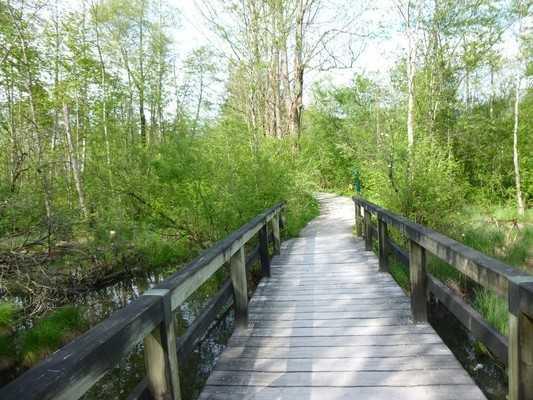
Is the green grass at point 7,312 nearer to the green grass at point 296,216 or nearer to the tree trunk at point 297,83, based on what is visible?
the green grass at point 296,216

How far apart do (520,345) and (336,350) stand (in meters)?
1.39

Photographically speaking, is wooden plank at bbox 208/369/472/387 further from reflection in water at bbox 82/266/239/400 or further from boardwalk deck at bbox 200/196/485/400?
reflection in water at bbox 82/266/239/400

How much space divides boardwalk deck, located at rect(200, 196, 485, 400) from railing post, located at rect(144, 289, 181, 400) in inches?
27.2

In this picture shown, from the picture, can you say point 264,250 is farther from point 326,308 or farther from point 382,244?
point 382,244

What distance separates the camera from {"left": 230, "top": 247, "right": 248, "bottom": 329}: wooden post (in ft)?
9.82

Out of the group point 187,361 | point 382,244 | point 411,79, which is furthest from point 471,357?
point 411,79

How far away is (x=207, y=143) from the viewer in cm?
714

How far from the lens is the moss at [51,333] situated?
4.88m

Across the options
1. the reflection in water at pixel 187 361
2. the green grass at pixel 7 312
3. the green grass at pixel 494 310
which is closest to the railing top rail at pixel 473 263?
the green grass at pixel 494 310

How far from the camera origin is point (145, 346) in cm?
154

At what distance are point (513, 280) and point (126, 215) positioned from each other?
778 cm

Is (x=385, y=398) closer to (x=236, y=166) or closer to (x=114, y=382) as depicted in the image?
(x=114, y=382)

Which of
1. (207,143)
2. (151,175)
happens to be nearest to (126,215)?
(151,175)

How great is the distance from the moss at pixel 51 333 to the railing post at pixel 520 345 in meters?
5.49
